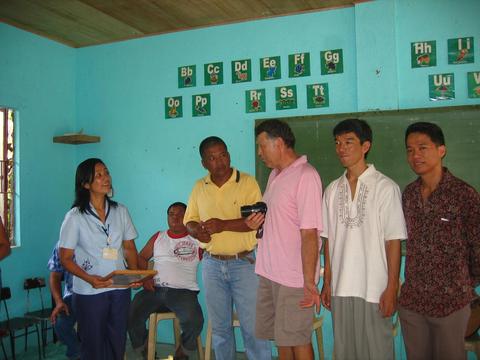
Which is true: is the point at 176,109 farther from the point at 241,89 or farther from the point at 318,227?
the point at 318,227

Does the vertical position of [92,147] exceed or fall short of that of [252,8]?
it falls short

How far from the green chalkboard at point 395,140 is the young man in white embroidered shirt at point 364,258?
5.03 feet

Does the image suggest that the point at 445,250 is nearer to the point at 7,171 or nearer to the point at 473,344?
the point at 473,344

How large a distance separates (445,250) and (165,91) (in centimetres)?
307

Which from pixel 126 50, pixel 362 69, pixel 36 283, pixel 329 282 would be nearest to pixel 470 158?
pixel 362 69

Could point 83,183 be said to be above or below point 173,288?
Answer: above

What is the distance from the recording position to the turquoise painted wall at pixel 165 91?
3.54m

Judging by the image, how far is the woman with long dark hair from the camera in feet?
8.03

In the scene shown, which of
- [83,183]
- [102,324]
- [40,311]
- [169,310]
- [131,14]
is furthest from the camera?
[40,311]

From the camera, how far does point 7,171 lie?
4.10 meters

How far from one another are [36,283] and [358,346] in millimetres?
3068

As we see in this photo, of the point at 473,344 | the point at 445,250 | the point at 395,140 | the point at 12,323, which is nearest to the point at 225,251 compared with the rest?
the point at 445,250

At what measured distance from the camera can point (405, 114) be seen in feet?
11.5

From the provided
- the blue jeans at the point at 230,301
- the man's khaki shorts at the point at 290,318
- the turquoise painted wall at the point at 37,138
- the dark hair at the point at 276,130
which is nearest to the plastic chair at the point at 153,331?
the blue jeans at the point at 230,301
